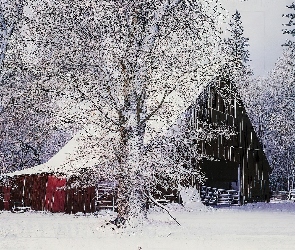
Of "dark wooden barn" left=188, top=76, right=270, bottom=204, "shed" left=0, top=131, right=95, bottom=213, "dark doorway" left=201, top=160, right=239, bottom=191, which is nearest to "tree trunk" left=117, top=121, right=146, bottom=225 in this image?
"shed" left=0, top=131, right=95, bottom=213

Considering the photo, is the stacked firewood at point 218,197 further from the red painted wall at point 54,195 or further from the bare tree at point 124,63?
the bare tree at point 124,63

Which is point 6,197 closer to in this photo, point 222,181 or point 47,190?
point 47,190

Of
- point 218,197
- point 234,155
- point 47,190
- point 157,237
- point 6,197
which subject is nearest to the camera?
point 157,237

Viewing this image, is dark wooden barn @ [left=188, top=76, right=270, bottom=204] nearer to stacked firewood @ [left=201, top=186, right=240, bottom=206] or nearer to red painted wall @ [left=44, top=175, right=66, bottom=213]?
stacked firewood @ [left=201, top=186, right=240, bottom=206]

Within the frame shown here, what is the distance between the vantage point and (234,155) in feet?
116

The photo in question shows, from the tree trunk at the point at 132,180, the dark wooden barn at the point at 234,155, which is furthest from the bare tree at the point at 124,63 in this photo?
the dark wooden barn at the point at 234,155

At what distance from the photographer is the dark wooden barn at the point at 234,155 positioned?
32.0 meters

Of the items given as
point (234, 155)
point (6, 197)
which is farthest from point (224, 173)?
point (6, 197)

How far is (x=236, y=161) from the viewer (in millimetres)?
35531

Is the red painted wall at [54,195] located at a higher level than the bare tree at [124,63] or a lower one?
lower

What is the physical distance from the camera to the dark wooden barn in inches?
1259

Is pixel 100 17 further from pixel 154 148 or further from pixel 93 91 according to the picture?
pixel 154 148

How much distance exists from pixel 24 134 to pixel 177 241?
27.6m

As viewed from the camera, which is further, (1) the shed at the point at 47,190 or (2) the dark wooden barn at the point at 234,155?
(2) the dark wooden barn at the point at 234,155
